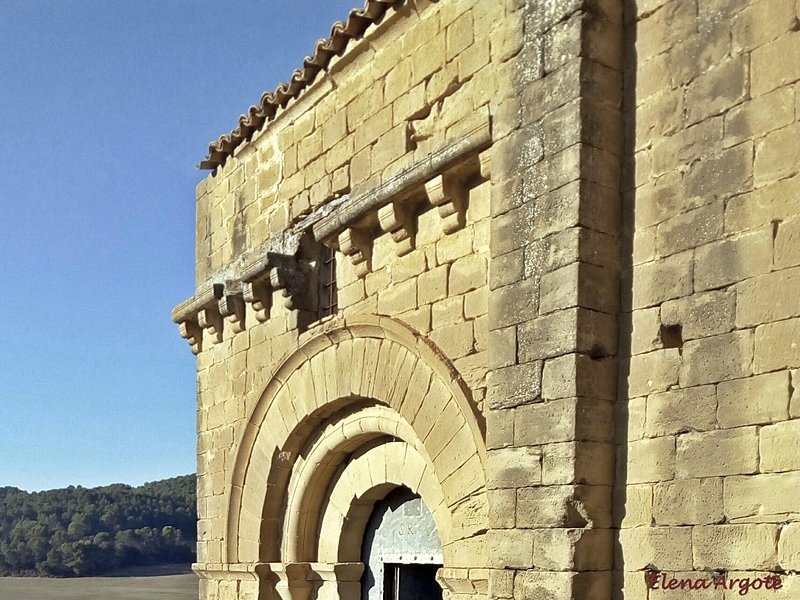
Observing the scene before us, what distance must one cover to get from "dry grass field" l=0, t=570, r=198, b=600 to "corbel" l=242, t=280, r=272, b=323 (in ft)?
142

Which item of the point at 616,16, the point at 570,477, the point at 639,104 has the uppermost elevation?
the point at 616,16

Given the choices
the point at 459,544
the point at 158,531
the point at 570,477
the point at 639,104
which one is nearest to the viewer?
the point at 570,477

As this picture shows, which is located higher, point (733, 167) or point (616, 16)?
point (616, 16)

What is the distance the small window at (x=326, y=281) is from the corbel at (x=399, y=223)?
111 centimetres

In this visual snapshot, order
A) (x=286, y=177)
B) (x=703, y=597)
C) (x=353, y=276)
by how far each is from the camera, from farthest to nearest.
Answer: (x=286, y=177) → (x=353, y=276) → (x=703, y=597)

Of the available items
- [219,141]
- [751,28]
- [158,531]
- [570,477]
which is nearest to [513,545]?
[570,477]

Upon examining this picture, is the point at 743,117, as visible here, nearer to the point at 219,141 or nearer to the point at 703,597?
the point at 703,597

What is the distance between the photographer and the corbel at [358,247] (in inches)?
268

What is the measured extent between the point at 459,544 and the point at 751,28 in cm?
318

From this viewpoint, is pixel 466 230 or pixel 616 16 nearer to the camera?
pixel 616 16

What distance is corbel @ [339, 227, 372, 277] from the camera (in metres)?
6.80

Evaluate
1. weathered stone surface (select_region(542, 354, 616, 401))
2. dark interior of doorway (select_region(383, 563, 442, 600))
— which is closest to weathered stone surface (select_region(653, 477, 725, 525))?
weathered stone surface (select_region(542, 354, 616, 401))

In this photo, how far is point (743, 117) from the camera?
14.3 feet

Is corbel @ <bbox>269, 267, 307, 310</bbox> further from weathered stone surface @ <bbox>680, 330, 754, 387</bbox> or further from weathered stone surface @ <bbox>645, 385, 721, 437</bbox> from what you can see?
weathered stone surface @ <bbox>680, 330, 754, 387</bbox>
